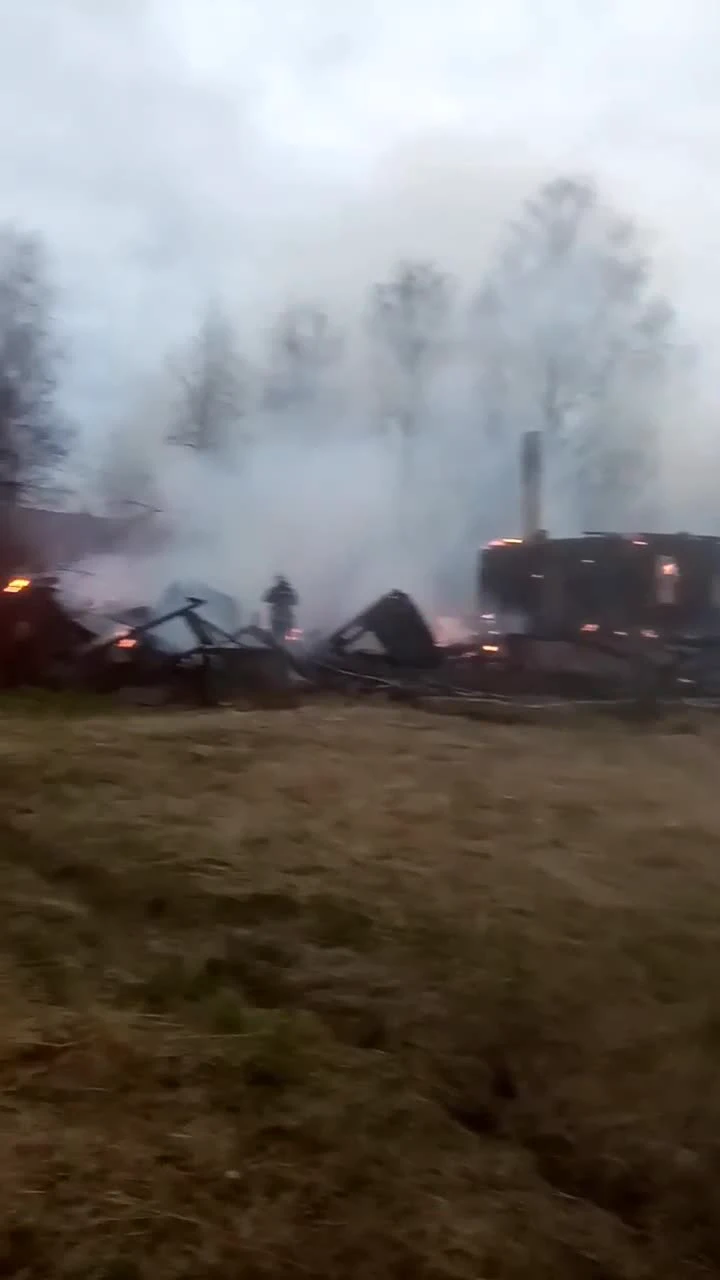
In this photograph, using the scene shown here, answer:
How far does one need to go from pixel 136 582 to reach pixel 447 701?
1.87m

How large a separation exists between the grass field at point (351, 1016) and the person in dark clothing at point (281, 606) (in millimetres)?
1782

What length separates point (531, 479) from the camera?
6.19 m

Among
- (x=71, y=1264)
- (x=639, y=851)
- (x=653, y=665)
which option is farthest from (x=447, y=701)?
(x=71, y=1264)

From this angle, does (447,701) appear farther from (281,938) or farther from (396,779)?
(281,938)

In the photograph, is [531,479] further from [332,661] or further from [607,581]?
[332,661]

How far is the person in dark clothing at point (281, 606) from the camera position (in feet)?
15.5

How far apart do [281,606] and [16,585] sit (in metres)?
1.06

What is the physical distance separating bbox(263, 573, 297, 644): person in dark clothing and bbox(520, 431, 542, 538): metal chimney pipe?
5.47 ft

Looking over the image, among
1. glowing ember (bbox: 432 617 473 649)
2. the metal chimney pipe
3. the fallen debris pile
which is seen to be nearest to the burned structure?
glowing ember (bbox: 432 617 473 649)

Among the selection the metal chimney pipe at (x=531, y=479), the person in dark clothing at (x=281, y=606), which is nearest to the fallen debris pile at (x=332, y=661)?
the person in dark clothing at (x=281, y=606)

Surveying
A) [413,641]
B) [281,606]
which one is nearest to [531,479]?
[281,606]

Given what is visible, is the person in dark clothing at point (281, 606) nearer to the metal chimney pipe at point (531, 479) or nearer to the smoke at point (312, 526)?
the smoke at point (312, 526)

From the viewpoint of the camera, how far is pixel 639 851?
8.40ft

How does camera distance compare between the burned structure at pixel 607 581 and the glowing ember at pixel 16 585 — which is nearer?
the glowing ember at pixel 16 585
